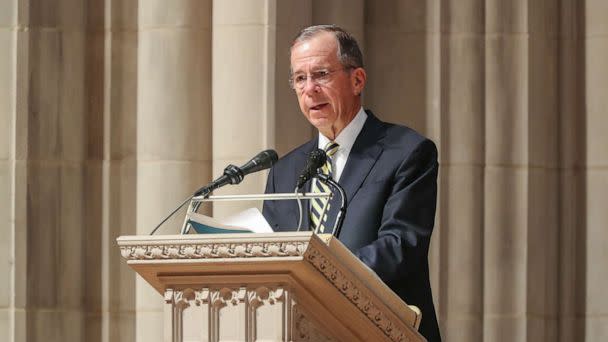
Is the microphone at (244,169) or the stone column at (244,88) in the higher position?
the stone column at (244,88)

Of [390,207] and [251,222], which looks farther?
[390,207]

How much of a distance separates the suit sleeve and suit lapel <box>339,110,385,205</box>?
11cm

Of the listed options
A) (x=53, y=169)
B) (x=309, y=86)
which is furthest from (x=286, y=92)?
(x=309, y=86)

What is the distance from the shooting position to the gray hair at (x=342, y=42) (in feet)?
17.1

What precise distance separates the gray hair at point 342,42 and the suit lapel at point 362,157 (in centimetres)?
21

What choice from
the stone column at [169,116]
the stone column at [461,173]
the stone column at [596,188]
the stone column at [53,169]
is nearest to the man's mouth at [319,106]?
the stone column at [169,116]

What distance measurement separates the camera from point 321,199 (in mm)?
5125

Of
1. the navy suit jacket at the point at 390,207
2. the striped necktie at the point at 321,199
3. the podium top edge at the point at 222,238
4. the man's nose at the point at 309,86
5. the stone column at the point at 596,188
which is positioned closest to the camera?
the podium top edge at the point at 222,238

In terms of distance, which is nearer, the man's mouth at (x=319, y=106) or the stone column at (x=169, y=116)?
the man's mouth at (x=319, y=106)

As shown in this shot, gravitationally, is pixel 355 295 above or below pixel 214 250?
below

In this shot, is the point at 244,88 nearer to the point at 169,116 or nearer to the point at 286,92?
the point at 286,92

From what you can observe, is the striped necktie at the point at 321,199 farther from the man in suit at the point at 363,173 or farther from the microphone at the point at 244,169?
the microphone at the point at 244,169

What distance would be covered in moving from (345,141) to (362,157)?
148 millimetres

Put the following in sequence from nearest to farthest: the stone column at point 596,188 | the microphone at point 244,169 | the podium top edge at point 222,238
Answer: the podium top edge at point 222,238, the microphone at point 244,169, the stone column at point 596,188
